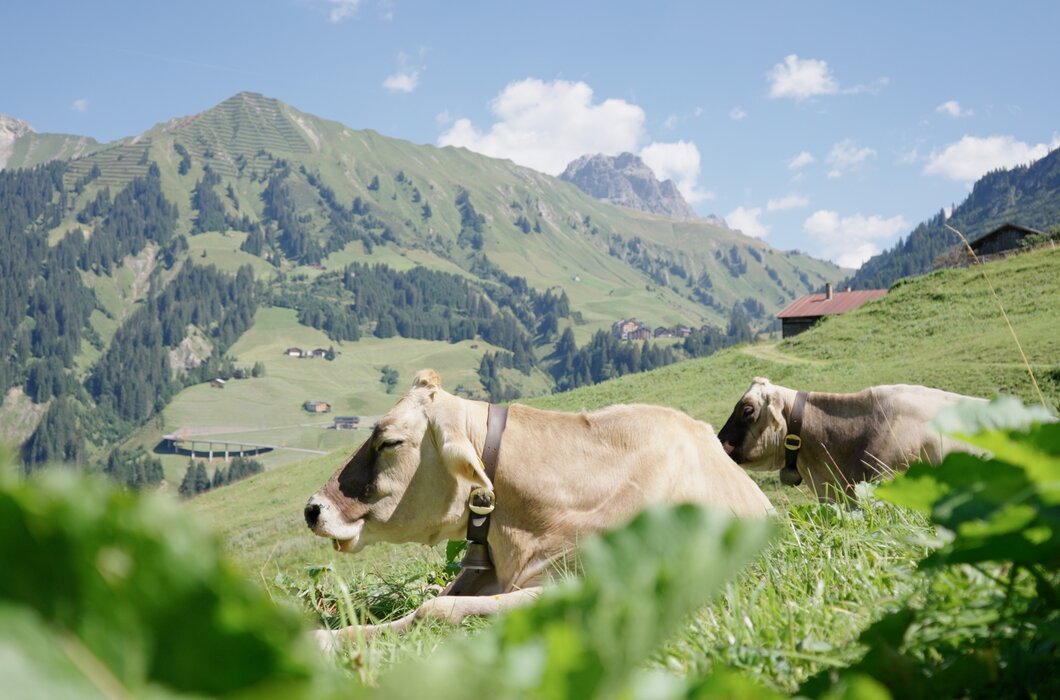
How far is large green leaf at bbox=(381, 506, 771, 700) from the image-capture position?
77 cm

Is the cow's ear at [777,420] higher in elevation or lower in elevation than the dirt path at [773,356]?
higher

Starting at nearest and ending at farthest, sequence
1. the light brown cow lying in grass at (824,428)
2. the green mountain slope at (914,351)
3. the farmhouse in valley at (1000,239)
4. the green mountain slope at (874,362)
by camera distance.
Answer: the light brown cow lying in grass at (824,428), the green mountain slope at (874,362), the green mountain slope at (914,351), the farmhouse in valley at (1000,239)

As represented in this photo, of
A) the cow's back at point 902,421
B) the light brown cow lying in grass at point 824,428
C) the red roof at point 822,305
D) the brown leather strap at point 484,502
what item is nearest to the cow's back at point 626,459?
the brown leather strap at point 484,502

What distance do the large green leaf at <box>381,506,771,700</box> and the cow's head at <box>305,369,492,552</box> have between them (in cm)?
430

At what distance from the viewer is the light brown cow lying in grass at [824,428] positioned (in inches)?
327

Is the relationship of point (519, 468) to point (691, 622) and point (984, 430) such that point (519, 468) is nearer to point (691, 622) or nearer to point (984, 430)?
point (691, 622)

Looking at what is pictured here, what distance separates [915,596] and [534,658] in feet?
5.67

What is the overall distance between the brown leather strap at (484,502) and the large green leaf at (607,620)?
407 centimetres

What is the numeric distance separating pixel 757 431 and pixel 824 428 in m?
0.68

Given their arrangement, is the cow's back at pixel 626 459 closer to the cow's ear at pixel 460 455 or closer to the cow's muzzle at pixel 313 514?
the cow's ear at pixel 460 455

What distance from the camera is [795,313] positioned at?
103 m

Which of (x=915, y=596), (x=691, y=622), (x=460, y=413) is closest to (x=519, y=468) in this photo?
(x=460, y=413)

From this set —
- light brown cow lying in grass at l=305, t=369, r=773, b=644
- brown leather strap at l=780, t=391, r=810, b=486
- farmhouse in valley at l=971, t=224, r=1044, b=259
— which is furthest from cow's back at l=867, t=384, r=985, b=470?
farmhouse in valley at l=971, t=224, r=1044, b=259

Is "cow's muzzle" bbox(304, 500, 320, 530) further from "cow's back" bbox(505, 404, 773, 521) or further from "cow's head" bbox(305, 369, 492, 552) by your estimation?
"cow's back" bbox(505, 404, 773, 521)
